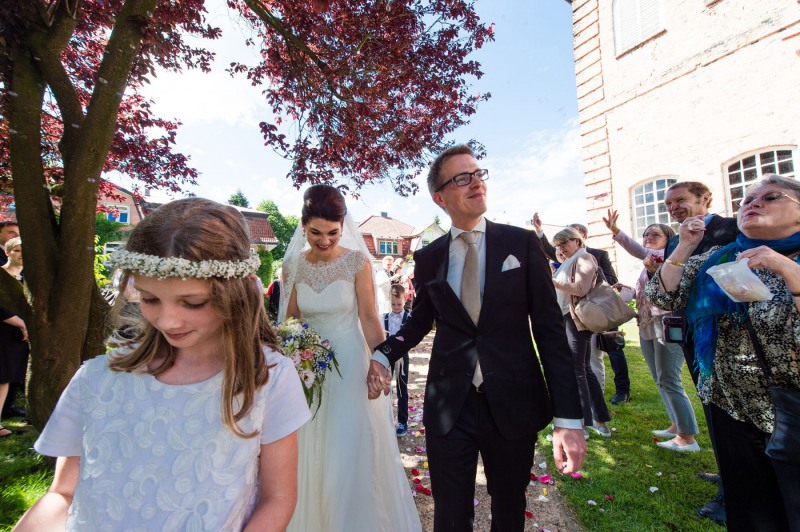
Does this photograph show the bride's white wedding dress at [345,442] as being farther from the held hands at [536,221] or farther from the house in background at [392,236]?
the house in background at [392,236]

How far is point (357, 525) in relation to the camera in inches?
105

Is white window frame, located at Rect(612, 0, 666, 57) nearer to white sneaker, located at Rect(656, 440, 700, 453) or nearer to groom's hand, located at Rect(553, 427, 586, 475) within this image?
white sneaker, located at Rect(656, 440, 700, 453)

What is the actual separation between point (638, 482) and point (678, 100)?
11.5 m

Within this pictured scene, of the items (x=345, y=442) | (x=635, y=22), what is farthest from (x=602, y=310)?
(x=635, y=22)

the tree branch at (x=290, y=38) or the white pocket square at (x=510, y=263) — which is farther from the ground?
the tree branch at (x=290, y=38)

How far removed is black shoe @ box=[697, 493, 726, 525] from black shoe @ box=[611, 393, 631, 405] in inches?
109

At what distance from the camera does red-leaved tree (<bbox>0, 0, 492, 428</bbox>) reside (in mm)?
3066

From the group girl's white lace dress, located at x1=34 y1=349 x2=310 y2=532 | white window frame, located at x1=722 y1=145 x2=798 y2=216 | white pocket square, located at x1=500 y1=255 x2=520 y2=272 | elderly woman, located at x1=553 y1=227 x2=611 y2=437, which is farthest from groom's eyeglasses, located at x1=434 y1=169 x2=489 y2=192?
white window frame, located at x1=722 y1=145 x2=798 y2=216

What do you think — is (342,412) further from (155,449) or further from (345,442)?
(155,449)

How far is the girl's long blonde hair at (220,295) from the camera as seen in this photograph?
4.23 ft

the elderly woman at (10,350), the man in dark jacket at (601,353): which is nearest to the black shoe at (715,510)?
the man in dark jacket at (601,353)

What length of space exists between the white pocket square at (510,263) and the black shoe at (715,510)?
105 inches

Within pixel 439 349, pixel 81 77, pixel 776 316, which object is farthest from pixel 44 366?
pixel 776 316

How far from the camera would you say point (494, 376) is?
1970mm
